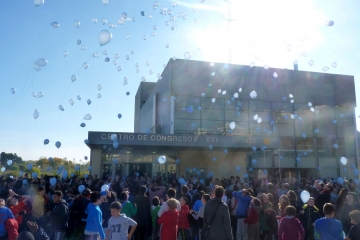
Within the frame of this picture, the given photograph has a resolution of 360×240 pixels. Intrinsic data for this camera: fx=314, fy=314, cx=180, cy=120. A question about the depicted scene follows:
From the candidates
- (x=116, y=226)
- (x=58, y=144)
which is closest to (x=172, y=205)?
(x=116, y=226)

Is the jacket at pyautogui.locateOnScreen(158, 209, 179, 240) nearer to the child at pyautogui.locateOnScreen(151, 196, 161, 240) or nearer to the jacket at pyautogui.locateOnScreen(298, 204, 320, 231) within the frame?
the child at pyautogui.locateOnScreen(151, 196, 161, 240)

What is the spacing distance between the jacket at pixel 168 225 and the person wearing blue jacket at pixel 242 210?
95.4 inches

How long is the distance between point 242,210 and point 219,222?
2.45 meters

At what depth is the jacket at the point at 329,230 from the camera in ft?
16.9

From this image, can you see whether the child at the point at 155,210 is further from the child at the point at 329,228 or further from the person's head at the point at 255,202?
the child at the point at 329,228

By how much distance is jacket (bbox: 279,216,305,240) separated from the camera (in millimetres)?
5871

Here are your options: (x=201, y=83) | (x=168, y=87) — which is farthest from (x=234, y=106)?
(x=168, y=87)

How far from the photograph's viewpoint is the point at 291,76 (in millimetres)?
27797

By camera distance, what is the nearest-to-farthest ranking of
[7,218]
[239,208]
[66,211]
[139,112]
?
[7,218]
[66,211]
[239,208]
[139,112]

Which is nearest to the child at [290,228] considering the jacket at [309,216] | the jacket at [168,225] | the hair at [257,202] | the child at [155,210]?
the hair at [257,202]

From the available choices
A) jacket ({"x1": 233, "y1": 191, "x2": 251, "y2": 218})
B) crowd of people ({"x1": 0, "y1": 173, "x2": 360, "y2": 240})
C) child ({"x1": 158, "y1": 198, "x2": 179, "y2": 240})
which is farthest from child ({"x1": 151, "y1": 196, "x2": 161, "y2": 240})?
jacket ({"x1": 233, "y1": 191, "x2": 251, "y2": 218})

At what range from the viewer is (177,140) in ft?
65.4

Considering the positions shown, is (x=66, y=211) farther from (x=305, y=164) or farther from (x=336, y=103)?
(x=336, y=103)

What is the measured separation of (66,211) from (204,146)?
537 inches
